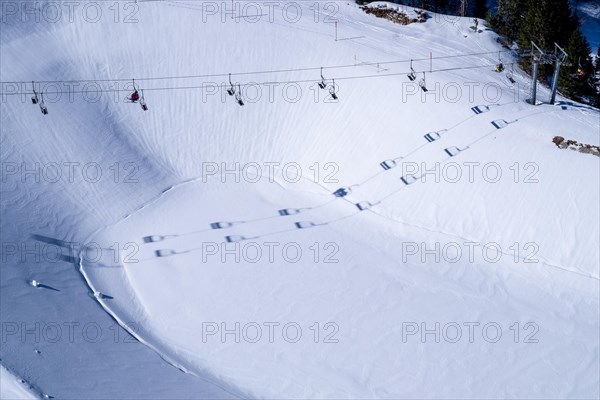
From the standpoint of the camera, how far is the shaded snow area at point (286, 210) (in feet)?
102

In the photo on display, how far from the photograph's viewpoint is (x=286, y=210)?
39.2 m

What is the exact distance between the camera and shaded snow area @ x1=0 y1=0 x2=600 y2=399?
31203 mm

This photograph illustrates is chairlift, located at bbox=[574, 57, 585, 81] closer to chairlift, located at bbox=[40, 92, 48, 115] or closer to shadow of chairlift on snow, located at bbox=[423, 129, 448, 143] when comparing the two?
shadow of chairlift on snow, located at bbox=[423, 129, 448, 143]

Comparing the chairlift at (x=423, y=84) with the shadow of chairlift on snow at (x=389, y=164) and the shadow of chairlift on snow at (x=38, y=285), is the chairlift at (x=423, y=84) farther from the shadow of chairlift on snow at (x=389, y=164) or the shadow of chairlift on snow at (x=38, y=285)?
the shadow of chairlift on snow at (x=38, y=285)

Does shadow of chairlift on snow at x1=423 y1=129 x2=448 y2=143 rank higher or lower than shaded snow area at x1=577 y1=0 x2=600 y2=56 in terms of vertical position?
lower

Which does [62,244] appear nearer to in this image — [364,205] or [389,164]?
[364,205]

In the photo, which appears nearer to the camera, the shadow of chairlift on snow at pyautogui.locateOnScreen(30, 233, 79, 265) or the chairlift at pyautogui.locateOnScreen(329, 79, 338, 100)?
the shadow of chairlift on snow at pyautogui.locateOnScreen(30, 233, 79, 265)

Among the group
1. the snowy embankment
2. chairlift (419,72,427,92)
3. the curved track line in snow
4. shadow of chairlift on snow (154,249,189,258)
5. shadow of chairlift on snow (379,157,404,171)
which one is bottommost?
the curved track line in snow

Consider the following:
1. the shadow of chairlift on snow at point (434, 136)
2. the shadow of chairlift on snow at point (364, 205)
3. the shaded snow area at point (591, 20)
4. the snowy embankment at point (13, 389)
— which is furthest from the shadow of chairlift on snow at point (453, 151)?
the snowy embankment at point (13, 389)

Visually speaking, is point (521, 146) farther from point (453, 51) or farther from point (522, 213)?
point (453, 51)

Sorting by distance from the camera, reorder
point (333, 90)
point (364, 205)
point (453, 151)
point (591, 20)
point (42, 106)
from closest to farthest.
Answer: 1. point (364, 205)
2. point (453, 151)
3. point (42, 106)
4. point (333, 90)
5. point (591, 20)

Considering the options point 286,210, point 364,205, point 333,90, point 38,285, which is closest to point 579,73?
point 333,90

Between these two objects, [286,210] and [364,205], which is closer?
[364,205]

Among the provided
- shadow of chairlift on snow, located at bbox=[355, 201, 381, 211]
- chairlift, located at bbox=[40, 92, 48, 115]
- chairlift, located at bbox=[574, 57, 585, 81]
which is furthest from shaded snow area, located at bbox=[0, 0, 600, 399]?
chairlift, located at bbox=[574, 57, 585, 81]
